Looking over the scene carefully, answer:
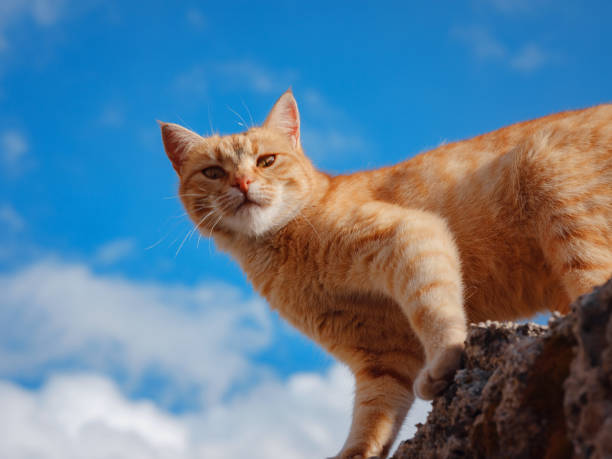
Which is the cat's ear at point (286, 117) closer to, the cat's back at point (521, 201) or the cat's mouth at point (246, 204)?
the cat's mouth at point (246, 204)

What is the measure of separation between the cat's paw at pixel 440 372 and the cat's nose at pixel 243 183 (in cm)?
205

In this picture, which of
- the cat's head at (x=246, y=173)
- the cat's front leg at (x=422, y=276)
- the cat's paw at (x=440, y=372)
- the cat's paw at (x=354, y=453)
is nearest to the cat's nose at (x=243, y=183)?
the cat's head at (x=246, y=173)

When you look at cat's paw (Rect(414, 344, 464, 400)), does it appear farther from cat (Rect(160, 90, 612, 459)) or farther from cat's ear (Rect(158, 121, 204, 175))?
cat's ear (Rect(158, 121, 204, 175))

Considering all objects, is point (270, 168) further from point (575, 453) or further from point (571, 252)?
point (575, 453)

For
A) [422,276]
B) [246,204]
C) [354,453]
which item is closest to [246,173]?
[246,204]

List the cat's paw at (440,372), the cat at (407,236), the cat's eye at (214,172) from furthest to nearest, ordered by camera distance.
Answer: the cat's eye at (214,172) → the cat at (407,236) → the cat's paw at (440,372)

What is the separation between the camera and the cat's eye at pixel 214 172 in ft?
14.9

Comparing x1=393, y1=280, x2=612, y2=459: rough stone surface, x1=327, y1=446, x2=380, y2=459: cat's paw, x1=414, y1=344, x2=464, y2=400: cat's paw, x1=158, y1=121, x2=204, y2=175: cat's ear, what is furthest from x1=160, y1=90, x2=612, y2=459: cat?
x1=393, y1=280, x2=612, y2=459: rough stone surface

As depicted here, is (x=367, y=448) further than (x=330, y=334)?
No

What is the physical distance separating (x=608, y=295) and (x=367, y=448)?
7.23 feet

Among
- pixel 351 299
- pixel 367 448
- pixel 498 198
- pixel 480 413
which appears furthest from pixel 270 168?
pixel 480 413

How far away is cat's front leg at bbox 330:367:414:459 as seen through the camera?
11.4 ft

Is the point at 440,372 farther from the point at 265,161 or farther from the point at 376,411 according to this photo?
the point at 265,161

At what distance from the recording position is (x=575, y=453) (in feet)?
5.32
